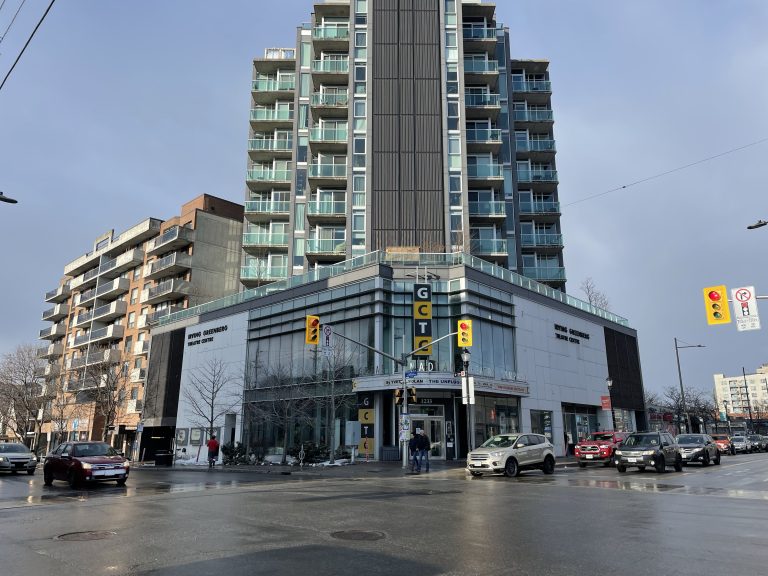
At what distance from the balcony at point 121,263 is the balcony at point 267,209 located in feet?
69.6

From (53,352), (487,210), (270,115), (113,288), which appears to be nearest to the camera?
(487,210)

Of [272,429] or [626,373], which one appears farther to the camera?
[626,373]

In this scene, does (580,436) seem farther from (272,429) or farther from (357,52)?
(357,52)

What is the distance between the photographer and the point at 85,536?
8.95 metres

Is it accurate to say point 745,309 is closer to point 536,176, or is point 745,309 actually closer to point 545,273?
point 545,273

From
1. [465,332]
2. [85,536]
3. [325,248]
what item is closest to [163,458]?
[325,248]

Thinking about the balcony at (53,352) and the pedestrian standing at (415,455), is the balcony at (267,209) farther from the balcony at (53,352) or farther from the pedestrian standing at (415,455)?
Result: the balcony at (53,352)

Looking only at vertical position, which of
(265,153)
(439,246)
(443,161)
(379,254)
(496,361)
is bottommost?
(496,361)

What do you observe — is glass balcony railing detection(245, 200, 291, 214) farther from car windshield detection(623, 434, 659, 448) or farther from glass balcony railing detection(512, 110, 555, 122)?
car windshield detection(623, 434, 659, 448)

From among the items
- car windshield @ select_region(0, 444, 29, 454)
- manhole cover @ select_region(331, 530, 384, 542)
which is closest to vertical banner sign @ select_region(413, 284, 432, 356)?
car windshield @ select_region(0, 444, 29, 454)

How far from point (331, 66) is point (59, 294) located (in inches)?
2382

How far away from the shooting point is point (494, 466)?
22.3 meters

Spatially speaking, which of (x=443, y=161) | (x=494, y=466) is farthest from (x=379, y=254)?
(x=494, y=466)

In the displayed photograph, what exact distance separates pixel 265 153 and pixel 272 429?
27.4 meters
